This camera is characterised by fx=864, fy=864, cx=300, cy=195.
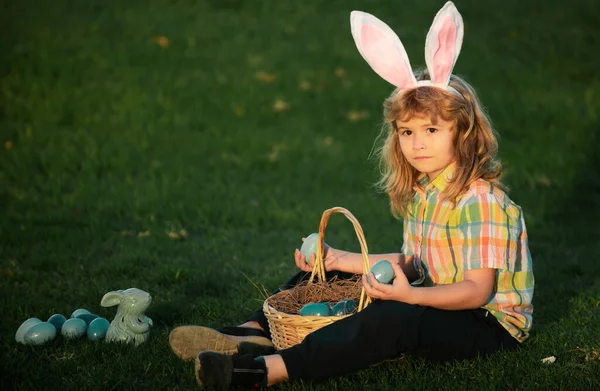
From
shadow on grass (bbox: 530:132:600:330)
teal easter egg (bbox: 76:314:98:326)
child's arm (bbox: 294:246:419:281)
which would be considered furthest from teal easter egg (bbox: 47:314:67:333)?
shadow on grass (bbox: 530:132:600:330)

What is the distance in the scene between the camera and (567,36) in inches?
408

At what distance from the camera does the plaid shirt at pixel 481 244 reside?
3.34 meters

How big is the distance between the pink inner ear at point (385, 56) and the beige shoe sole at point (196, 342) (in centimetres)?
126

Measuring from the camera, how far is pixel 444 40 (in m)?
3.44

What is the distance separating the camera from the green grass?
12.3ft

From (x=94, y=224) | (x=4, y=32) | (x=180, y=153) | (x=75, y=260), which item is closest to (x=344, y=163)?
(x=180, y=153)

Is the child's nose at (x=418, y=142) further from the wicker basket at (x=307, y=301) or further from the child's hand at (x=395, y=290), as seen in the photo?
the child's hand at (x=395, y=290)

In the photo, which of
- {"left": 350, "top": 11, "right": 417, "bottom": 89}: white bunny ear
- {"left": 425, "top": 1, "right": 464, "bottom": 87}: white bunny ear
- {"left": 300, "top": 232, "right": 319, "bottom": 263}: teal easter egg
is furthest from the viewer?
{"left": 300, "top": 232, "right": 319, "bottom": 263}: teal easter egg

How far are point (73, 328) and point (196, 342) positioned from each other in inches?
25.9

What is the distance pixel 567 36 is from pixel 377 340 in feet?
26.6

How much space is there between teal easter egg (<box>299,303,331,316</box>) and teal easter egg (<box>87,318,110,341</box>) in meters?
0.94

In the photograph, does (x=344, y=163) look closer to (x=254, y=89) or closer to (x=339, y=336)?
(x=254, y=89)

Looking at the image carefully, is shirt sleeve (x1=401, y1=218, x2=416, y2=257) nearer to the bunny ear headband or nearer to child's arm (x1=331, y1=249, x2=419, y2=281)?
child's arm (x1=331, y1=249, x2=419, y2=281)

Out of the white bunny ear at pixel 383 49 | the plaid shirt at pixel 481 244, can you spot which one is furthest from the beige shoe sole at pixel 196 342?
the white bunny ear at pixel 383 49
